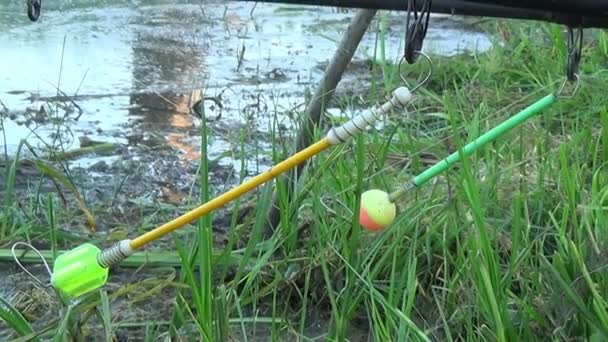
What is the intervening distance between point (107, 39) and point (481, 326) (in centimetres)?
423

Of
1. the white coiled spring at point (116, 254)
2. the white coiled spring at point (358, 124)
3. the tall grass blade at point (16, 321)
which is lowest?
the tall grass blade at point (16, 321)

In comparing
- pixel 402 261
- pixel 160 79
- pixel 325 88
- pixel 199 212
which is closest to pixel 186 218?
pixel 199 212

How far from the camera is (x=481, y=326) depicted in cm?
198

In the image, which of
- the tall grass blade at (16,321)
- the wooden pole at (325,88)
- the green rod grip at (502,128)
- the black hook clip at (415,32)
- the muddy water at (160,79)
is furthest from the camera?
the muddy water at (160,79)

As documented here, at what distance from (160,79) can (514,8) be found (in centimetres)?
344

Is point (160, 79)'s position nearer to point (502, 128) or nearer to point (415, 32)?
point (502, 128)

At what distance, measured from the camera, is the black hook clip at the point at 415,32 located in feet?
4.97

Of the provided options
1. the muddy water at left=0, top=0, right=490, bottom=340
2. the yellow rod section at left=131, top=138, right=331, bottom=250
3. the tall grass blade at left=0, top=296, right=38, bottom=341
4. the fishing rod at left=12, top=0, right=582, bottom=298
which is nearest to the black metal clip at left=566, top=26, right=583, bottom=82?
the fishing rod at left=12, top=0, right=582, bottom=298

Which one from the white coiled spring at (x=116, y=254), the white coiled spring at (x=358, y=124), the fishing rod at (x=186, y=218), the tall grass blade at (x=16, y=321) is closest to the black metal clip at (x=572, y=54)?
the fishing rod at (x=186, y=218)

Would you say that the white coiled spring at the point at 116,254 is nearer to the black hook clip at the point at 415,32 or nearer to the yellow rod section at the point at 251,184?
the yellow rod section at the point at 251,184

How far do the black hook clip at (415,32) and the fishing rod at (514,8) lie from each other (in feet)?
0.27

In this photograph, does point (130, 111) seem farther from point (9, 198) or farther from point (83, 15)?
point (83, 15)

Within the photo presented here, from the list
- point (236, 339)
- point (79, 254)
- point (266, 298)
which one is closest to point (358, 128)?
point (79, 254)

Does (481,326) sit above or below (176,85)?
above
